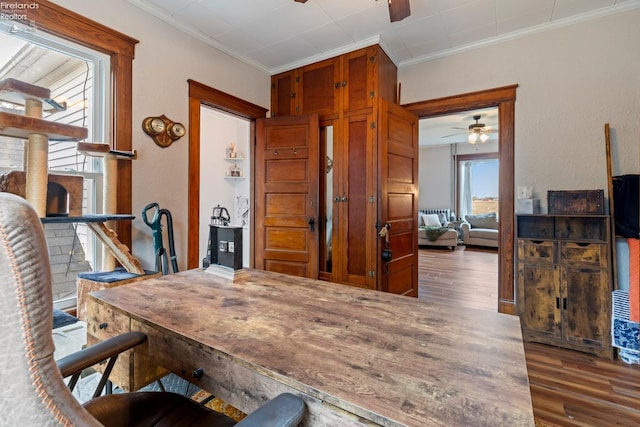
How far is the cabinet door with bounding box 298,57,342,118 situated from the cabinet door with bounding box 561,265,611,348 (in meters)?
2.72

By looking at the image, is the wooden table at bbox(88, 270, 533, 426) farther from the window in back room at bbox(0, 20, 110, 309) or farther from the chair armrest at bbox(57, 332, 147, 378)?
the window in back room at bbox(0, 20, 110, 309)

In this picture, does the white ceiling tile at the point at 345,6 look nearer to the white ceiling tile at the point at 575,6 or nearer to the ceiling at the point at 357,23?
the ceiling at the point at 357,23

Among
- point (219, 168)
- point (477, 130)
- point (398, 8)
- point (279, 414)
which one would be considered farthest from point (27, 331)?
point (477, 130)

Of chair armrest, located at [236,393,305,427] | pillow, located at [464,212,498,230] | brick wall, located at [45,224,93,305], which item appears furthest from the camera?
pillow, located at [464,212,498,230]

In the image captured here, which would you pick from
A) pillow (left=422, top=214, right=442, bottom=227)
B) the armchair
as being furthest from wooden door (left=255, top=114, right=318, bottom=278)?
the armchair

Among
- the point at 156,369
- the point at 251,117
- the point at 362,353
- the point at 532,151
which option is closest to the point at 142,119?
the point at 251,117

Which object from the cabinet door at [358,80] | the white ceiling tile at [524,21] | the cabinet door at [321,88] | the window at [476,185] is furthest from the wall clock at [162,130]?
the window at [476,185]

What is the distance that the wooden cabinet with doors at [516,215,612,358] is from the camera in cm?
238

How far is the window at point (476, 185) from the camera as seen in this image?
8656 millimetres

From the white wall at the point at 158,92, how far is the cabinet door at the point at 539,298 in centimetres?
315

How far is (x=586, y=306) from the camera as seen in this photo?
2.43m

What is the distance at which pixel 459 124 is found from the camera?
646 cm

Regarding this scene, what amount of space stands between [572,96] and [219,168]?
4320 millimetres

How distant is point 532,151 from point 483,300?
5.97ft
